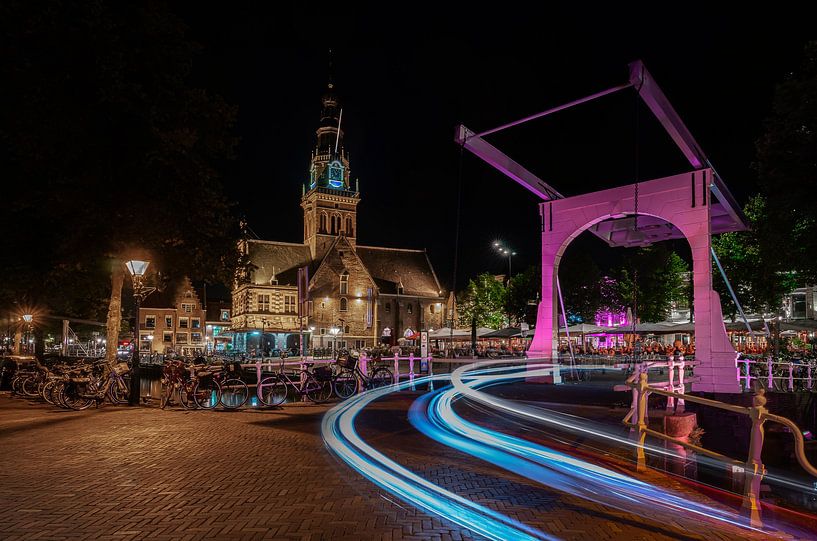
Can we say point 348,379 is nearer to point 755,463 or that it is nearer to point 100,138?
point 100,138

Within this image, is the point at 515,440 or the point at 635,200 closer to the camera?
the point at 515,440

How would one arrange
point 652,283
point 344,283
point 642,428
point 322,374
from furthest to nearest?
point 344,283 < point 652,283 < point 322,374 < point 642,428

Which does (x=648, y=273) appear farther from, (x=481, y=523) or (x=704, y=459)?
(x=481, y=523)

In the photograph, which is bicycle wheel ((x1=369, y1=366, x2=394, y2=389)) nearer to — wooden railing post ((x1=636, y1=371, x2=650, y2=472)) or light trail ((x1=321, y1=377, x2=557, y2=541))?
light trail ((x1=321, y1=377, x2=557, y2=541))

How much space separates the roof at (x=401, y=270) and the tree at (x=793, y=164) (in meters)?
66.4

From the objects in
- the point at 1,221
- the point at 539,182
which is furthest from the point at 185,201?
the point at 539,182

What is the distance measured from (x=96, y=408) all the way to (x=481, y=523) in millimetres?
13191

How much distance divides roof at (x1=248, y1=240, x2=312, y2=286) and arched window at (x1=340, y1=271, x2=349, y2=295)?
7111mm

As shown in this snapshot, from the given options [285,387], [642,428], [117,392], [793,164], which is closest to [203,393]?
[285,387]

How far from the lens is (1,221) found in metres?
17.4

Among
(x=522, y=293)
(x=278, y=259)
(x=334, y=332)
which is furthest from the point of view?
(x=278, y=259)

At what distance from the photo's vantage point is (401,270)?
3686 inches

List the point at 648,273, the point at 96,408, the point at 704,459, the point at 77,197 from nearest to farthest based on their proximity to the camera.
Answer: the point at 704,459 < the point at 96,408 < the point at 77,197 < the point at 648,273

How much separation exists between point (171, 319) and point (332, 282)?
2227 centimetres
